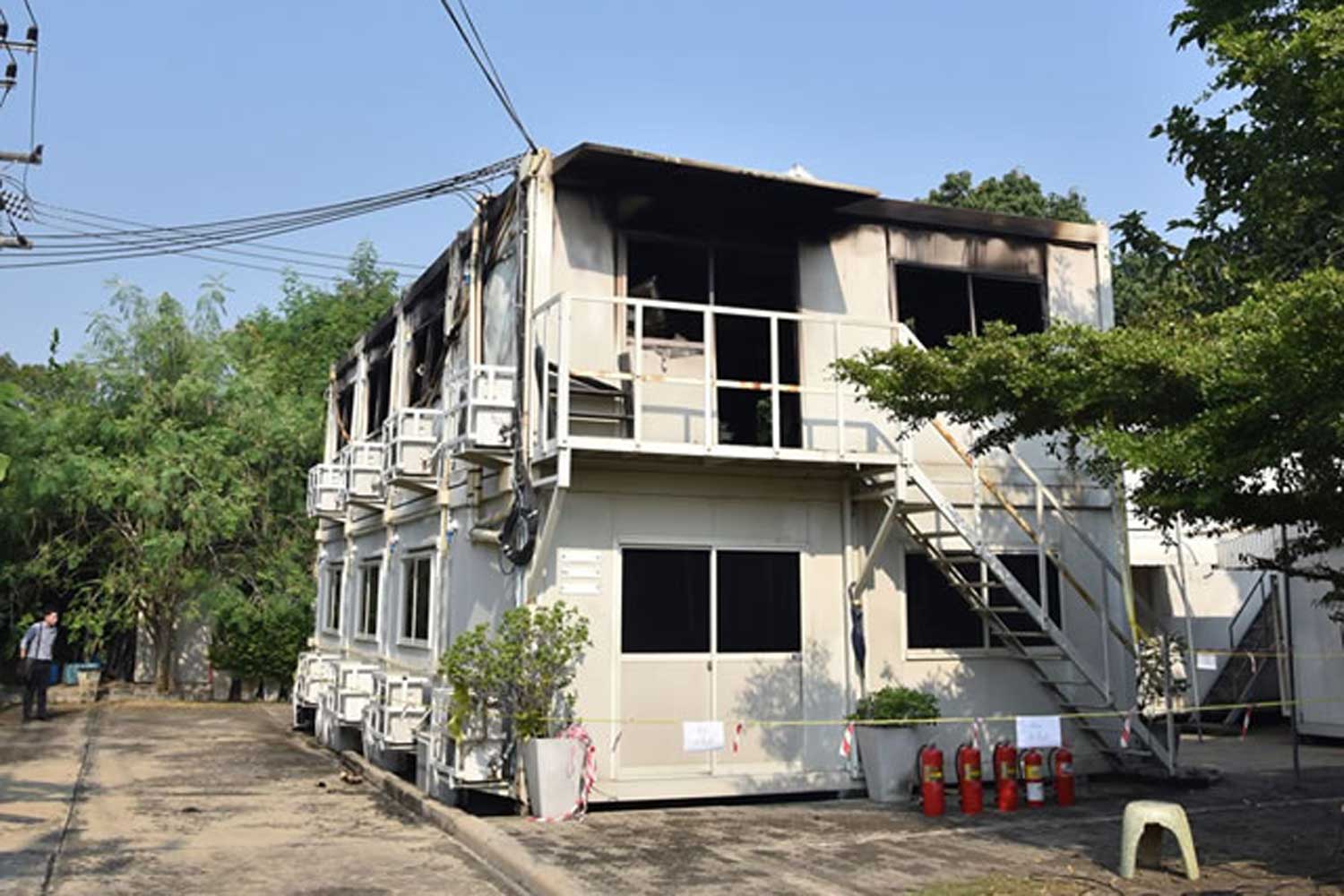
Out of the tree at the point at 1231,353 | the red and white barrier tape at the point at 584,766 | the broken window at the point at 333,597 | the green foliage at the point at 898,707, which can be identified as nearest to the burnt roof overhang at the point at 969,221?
the tree at the point at 1231,353

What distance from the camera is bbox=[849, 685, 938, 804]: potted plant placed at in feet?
36.6

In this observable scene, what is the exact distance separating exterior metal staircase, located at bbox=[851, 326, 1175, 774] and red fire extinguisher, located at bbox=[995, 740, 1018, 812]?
1269mm

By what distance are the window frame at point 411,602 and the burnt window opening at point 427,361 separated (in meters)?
2.12

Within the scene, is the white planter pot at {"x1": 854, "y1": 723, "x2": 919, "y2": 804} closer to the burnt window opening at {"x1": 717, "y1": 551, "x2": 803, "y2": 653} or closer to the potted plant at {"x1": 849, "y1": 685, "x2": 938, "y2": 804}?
the potted plant at {"x1": 849, "y1": 685, "x2": 938, "y2": 804}

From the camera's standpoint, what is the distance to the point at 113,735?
17.3 metres

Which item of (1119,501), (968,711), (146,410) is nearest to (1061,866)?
(968,711)

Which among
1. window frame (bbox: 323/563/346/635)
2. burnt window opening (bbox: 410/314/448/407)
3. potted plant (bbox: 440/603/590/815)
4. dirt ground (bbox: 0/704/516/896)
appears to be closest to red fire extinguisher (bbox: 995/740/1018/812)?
potted plant (bbox: 440/603/590/815)

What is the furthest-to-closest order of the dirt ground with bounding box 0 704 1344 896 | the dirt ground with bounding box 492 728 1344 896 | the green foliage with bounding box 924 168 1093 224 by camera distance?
the green foliage with bounding box 924 168 1093 224
the dirt ground with bounding box 0 704 1344 896
the dirt ground with bounding box 492 728 1344 896

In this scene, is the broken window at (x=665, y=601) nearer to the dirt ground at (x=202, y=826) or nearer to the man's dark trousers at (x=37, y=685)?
the dirt ground at (x=202, y=826)

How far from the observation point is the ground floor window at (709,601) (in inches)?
438

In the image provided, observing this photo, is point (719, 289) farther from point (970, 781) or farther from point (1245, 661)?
point (1245, 661)

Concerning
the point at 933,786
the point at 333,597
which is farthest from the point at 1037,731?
the point at 333,597

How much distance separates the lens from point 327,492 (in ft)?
58.5

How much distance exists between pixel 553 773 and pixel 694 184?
5983 millimetres
